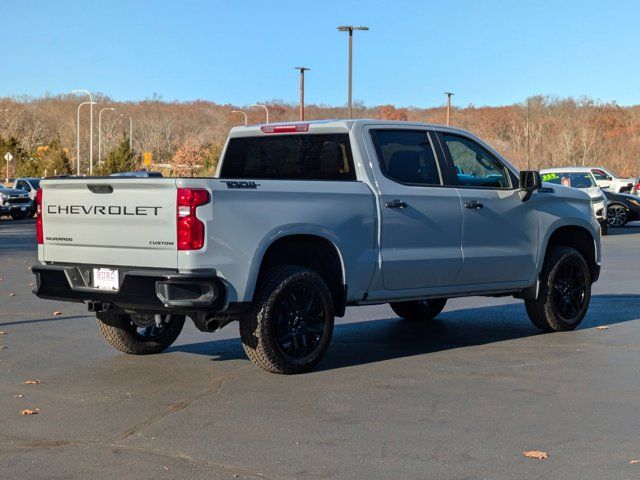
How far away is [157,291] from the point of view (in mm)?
7805

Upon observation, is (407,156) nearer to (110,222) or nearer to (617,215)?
(110,222)

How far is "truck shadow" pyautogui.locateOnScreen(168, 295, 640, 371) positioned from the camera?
951 cm

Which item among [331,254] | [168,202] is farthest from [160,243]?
[331,254]

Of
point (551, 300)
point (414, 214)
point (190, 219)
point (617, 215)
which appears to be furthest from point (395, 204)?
point (617, 215)

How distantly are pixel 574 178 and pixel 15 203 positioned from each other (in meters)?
24.0

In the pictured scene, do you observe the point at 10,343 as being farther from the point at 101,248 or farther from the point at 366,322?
the point at 366,322

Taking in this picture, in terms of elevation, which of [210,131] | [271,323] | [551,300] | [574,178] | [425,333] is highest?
[210,131]

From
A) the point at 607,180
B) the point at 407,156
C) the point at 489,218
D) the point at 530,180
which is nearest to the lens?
the point at 407,156

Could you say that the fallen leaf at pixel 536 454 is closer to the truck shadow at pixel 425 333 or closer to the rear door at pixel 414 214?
the truck shadow at pixel 425 333

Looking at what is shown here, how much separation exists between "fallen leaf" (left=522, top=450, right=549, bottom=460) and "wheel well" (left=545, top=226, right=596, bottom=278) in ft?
17.4

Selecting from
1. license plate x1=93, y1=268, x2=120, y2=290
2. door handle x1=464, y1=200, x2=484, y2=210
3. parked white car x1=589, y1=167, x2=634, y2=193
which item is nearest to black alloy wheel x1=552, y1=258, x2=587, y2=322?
door handle x1=464, y1=200, x2=484, y2=210

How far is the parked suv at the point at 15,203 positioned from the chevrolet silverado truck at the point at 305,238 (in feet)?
118

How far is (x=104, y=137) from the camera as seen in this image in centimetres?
14300

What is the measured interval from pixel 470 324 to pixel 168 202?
4733 mm
